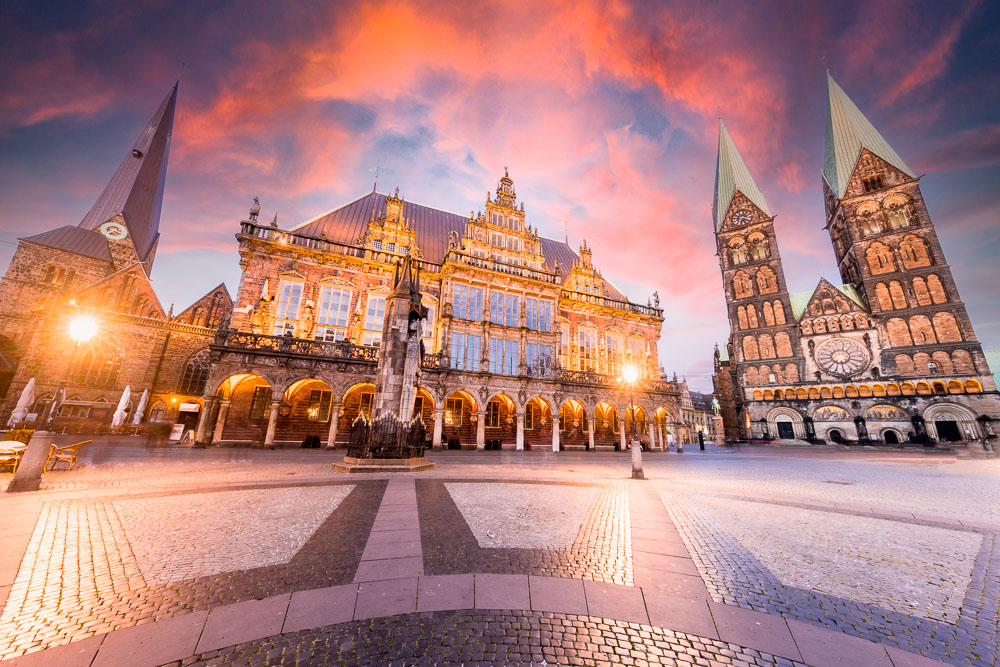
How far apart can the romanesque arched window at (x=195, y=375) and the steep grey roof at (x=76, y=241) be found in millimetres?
16239

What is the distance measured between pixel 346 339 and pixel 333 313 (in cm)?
199

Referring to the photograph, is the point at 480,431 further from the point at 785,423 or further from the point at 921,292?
the point at 921,292

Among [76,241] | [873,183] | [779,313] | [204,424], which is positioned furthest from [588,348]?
[873,183]

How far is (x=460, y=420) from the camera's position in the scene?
23.6m

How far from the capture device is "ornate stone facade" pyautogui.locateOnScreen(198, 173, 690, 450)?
1873 cm

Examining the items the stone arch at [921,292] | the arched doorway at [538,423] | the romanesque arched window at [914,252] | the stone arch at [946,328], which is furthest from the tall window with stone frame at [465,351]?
the romanesque arched window at [914,252]

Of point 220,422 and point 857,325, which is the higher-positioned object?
point 857,325

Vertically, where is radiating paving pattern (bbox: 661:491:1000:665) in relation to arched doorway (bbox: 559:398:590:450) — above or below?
below

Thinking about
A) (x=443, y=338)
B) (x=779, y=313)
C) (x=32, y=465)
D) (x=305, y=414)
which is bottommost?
(x=32, y=465)

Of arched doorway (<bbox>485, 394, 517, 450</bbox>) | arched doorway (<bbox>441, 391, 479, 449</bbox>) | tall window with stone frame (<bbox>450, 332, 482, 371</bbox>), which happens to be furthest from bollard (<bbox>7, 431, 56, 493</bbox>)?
arched doorway (<bbox>485, 394, 517, 450</bbox>)

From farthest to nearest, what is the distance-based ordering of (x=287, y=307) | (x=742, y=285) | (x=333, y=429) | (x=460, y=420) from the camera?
(x=742, y=285) < (x=460, y=420) < (x=287, y=307) < (x=333, y=429)

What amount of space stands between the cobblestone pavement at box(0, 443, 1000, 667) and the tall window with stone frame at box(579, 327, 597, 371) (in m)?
20.0

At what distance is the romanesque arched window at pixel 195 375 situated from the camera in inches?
1059

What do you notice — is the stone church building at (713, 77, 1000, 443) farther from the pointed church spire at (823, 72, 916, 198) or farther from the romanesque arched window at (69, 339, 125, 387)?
the romanesque arched window at (69, 339, 125, 387)
